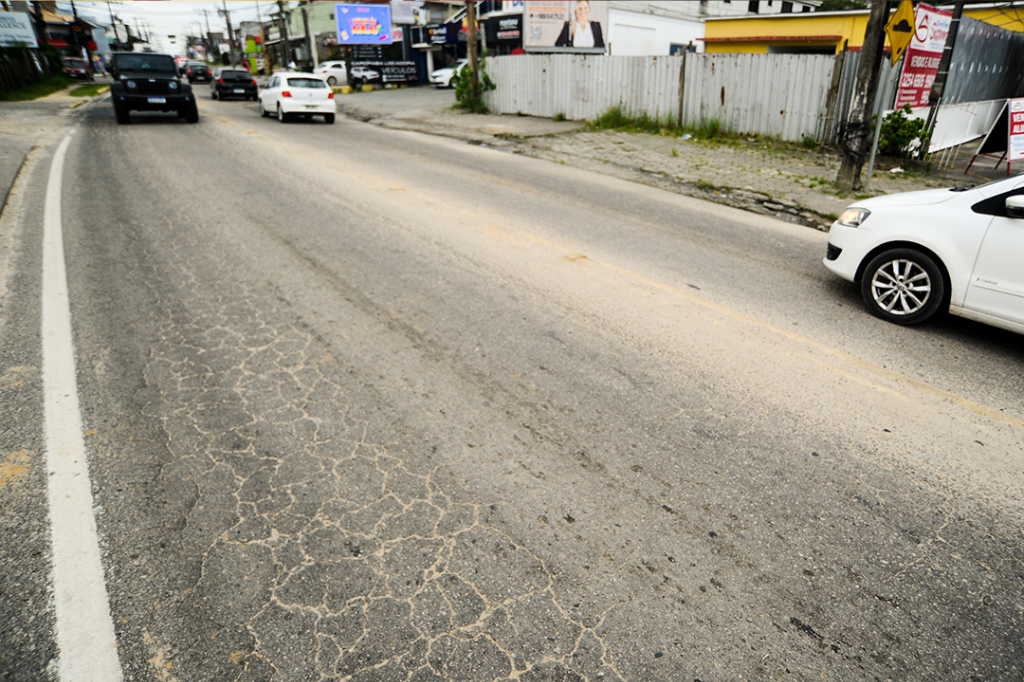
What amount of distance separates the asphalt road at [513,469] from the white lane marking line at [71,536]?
0.19 ft

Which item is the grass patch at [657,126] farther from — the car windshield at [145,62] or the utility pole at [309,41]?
the utility pole at [309,41]

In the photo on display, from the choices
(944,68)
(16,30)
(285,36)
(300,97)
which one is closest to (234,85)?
(300,97)

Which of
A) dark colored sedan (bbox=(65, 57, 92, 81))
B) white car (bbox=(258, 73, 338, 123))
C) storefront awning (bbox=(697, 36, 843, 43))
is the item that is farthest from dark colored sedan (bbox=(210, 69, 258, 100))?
dark colored sedan (bbox=(65, 57, 92, 81))

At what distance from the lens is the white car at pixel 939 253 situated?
4.64m

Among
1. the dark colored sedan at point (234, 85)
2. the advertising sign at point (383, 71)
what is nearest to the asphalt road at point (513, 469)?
the dark colored sedan at point (234, 85)

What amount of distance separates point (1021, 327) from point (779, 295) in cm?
189

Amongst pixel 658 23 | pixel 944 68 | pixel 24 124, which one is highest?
pixel 658 23

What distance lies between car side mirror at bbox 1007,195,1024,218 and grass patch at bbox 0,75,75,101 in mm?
33185

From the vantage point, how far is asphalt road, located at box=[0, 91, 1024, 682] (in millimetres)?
2428

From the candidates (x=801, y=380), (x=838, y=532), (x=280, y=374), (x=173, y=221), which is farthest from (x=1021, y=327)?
(x=173, y=221)

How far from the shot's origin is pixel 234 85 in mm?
29406

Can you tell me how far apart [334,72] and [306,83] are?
22125mm

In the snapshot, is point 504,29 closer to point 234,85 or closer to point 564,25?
point 564,25

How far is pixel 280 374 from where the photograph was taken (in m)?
4.28
